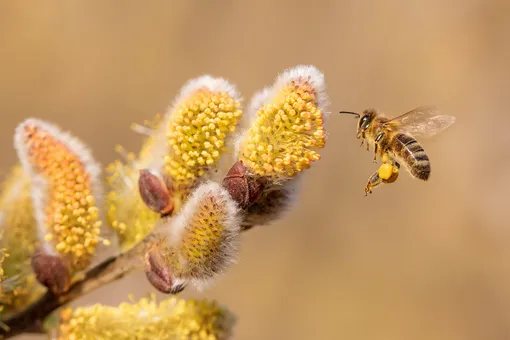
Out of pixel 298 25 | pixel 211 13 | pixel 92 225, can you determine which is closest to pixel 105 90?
pixel 211 13

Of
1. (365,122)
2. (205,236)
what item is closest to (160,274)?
(205,236)

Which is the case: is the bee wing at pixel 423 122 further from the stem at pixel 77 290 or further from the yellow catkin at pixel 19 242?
the yellow catkin at pixel 19 242

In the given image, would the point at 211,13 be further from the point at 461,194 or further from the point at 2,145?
the point at 461,194

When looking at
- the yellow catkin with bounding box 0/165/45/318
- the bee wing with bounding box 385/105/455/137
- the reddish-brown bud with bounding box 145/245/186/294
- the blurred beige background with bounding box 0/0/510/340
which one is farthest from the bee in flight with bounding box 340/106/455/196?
the blurred beige background with bounding box 0/0/510/340

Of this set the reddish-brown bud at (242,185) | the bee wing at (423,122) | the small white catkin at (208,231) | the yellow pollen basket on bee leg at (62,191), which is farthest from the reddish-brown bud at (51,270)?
the bee wing at (423,122)

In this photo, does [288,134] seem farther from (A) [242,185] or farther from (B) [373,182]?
(B) [373,182]
